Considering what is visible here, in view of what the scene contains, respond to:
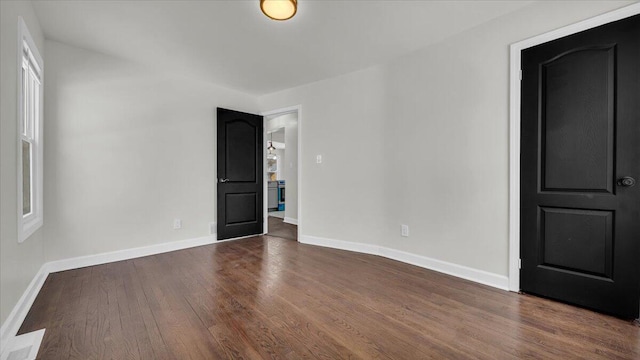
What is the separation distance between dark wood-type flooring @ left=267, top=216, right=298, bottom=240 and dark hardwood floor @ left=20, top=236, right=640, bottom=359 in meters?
1.71

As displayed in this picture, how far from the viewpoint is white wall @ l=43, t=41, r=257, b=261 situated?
2.81m

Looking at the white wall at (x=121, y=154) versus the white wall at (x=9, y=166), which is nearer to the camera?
the white wall at (x=9, y=166)

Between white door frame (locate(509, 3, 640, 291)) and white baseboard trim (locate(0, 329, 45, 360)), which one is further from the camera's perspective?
white door frame (locate(509, 3, 640, 291))

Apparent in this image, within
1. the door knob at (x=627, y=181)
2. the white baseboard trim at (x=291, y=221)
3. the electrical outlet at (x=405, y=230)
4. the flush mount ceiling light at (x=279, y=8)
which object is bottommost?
the white baseboard trim at (x=291, y=221)

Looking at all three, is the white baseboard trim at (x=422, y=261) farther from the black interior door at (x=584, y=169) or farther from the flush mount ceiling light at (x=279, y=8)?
the flush mount ceiling light at (x=279, y=8)

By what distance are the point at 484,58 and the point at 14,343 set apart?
4.08 metres

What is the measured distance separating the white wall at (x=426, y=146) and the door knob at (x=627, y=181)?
27.0 inches

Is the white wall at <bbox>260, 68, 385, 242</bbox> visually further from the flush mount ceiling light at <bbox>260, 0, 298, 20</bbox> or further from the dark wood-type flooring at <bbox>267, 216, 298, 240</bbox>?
the flush mount ceiling light at <bbox>260, 0, 298, 20</bbox>

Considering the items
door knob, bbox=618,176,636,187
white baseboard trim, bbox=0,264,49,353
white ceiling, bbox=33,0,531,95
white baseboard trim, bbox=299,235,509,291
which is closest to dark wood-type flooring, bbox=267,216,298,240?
white baseboard trim, bbox=299,235,509,291

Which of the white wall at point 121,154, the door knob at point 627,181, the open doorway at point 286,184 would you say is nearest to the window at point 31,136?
the white wall at point 121,154

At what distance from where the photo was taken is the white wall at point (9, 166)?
158 cm

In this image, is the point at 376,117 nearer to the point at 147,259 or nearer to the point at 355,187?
the point at 355,187

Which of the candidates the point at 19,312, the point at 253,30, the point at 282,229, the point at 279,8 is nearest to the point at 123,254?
the point at 19,312

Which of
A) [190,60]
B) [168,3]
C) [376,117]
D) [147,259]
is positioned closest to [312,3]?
[168,3]
